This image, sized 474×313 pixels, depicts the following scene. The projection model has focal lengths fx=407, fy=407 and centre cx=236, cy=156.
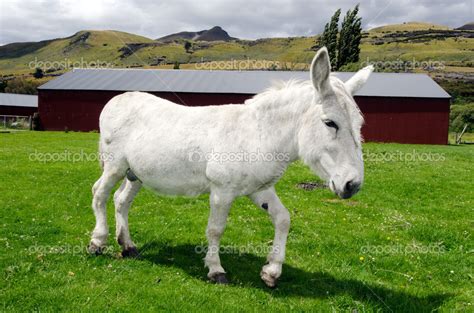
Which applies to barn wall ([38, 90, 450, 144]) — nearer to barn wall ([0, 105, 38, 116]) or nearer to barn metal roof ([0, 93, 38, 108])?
barn wall ([0, 105, 38, 116])

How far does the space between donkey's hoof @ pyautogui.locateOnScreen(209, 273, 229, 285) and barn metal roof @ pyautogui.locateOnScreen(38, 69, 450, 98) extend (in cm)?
3961

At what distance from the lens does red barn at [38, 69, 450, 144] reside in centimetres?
4494

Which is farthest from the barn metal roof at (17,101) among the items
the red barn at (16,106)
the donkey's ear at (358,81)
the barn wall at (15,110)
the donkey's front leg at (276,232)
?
the donkey's ear at (358,81)

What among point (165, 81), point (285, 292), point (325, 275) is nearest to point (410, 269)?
point (325, 275)

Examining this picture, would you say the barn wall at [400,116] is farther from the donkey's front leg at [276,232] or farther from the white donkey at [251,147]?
the donkey's front leg at [276,232]

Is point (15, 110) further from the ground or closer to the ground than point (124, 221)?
further from the ground

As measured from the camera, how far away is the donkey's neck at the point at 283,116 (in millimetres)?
5488

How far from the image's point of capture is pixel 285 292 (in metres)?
5.82

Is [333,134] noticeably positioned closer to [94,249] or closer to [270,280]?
[270,280]

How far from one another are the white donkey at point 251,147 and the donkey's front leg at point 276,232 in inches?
0.6

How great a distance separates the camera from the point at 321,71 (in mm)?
4883

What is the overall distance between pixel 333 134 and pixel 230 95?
42065 mm

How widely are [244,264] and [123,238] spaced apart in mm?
2107

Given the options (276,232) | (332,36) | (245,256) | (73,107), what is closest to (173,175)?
(276,232)
